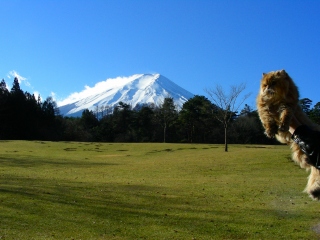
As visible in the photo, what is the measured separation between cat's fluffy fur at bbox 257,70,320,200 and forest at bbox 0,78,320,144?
214 feet

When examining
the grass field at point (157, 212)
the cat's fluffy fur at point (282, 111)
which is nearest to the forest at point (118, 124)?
the grass field at point (157, 212)

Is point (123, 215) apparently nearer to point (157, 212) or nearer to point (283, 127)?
point (157, 212)

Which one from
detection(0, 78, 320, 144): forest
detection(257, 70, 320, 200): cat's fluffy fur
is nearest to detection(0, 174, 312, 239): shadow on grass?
detection(257, 70, 320, 200): cat's fluffy fur

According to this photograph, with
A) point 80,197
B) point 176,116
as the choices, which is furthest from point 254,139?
point 80,197

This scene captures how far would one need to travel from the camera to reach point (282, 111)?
5.55 ft

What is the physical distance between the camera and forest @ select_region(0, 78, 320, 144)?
69.8 metres

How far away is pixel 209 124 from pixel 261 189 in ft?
182

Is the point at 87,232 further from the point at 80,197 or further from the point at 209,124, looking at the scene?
the point at 209,124

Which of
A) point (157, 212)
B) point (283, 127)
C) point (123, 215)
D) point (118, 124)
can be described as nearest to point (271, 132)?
point (283, 127)

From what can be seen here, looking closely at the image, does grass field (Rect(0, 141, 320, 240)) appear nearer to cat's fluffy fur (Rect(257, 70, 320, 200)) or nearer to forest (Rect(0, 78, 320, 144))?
cat's fluffy fur (Rect(257, 70, 320, 200))

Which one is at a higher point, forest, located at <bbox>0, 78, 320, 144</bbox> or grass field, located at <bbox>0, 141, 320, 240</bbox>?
forest, located at <bbox>0, 78, 320, 144</bbox>

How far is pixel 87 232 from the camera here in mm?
8273

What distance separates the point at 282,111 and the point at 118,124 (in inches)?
2981

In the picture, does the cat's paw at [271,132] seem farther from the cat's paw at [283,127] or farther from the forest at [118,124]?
the forest at [118,124]
